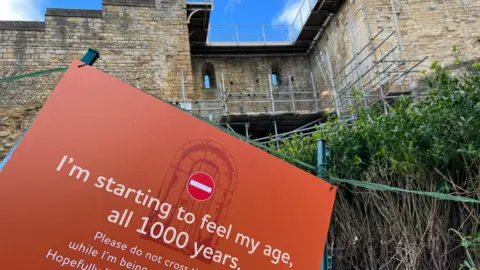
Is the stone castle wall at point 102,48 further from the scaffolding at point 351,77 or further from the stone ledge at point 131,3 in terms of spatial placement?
the scaffolding at point 351,77

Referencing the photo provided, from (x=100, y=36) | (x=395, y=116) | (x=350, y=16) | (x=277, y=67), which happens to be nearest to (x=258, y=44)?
(x=277, y=67)

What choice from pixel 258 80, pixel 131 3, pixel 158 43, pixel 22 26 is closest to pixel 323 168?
pixel 158 43

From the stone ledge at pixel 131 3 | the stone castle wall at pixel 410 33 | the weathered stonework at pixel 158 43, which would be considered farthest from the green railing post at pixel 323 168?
the stone ledge at pixel 131 3

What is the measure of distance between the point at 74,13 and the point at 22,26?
151cm

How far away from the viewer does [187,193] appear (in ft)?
5.91

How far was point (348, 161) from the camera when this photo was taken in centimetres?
310

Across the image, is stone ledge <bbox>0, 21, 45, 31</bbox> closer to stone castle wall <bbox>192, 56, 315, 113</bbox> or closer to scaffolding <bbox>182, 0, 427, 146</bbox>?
scaffolding <bbox>182, 0, 427, 146</bbox>

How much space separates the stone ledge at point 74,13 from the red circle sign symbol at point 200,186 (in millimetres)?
11257

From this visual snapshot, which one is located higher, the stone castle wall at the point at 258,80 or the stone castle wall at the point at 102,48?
the stone castle wall at the point at 258,80

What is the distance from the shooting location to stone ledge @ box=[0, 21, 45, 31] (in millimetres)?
10945

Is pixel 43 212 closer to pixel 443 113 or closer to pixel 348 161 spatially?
A: pixel 348 161

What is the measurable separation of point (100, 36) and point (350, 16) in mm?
7848

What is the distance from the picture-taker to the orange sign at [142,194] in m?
1.58

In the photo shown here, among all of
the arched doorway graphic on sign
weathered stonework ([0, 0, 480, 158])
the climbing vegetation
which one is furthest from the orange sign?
weathered stonework ([0, 0, 480, 158])
